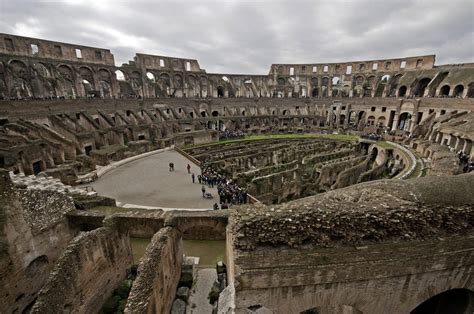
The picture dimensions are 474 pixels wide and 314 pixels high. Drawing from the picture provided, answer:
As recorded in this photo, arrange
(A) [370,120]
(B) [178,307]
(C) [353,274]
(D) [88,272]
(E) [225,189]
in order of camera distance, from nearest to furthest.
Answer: (C) [353,274]
(D) [88,272]
(B) [178,307]
(E) [225,189]
(A) [370,120]

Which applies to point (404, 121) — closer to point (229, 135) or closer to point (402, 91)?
point (402, 91)

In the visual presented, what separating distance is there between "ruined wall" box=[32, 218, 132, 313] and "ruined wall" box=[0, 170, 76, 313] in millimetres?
1955

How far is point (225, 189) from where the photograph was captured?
14.9m

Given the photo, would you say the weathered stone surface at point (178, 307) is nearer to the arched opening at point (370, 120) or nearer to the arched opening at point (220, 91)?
the arched opening at point (370, 120)

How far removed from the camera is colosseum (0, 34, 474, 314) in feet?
17.9

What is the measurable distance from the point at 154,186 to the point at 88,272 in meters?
10.6

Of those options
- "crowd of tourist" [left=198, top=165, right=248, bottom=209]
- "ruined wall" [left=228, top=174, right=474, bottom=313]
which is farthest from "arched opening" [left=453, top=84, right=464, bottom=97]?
"ruined wall" [left=228, top=174, right=474, bottom=313]

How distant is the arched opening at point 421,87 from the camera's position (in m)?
37.2

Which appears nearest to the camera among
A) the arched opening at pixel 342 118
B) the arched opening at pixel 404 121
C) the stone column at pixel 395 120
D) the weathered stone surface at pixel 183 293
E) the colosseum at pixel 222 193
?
the colosseum at pixel 222 193

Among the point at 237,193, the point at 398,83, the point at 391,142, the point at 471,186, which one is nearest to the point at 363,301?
the point at 471,186

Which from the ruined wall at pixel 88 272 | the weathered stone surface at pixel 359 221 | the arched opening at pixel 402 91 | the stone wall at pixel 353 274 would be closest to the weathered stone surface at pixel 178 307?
the ruined wall at pixel 88 272

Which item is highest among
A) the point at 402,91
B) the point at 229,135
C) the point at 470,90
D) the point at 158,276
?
the point at 402,91

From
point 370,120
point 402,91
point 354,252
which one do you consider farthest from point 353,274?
point 402,91

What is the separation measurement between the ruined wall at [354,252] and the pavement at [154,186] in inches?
356
